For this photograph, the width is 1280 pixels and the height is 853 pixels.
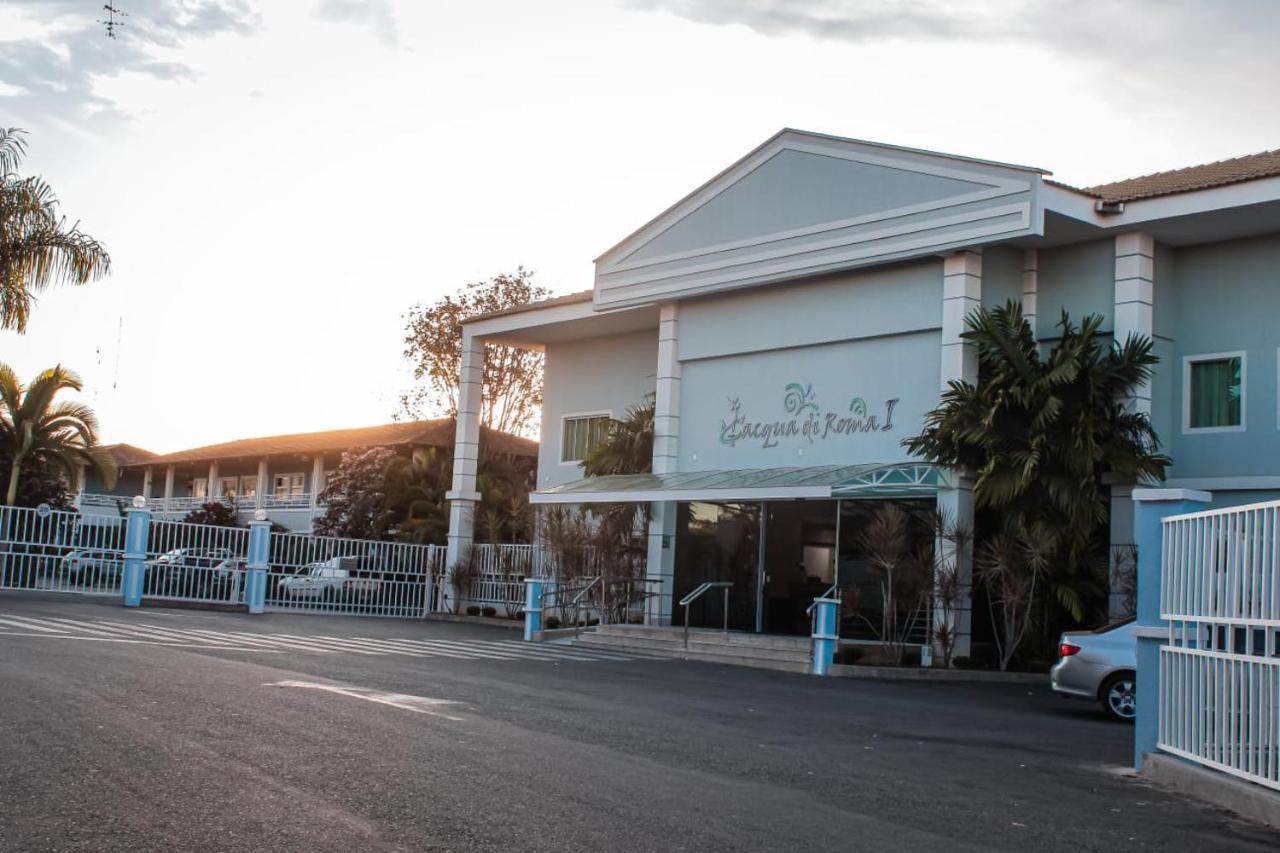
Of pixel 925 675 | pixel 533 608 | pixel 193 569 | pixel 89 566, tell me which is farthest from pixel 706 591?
pixel 89 566

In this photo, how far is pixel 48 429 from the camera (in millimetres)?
43625

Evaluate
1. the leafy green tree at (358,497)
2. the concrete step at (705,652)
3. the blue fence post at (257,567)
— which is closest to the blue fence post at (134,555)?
the blue fence post at (257,567)

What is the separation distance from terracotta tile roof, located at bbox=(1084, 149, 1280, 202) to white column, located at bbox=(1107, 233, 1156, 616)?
93 centimetres

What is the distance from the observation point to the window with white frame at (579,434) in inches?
1388

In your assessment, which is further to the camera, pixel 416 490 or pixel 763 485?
pixel 416 490

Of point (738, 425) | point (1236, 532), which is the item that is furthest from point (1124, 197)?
point (1236, 532)

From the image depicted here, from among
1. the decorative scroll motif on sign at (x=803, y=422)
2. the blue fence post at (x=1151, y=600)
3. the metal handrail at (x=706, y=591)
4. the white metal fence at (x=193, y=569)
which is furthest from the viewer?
the white metal fence at (x=193, y=569)

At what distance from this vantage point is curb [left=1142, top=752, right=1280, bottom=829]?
8758mm

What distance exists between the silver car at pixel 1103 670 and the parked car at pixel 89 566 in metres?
20.2

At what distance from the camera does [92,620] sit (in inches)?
847

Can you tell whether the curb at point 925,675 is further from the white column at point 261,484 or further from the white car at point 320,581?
the white column at point 261,484

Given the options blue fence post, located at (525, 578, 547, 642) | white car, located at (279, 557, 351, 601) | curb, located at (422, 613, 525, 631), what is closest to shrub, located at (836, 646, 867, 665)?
blue fence post, located at (525, 578, 547, 642)

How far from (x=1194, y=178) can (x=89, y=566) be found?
23.5m

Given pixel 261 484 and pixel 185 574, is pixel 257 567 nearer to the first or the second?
pixel 185 574
